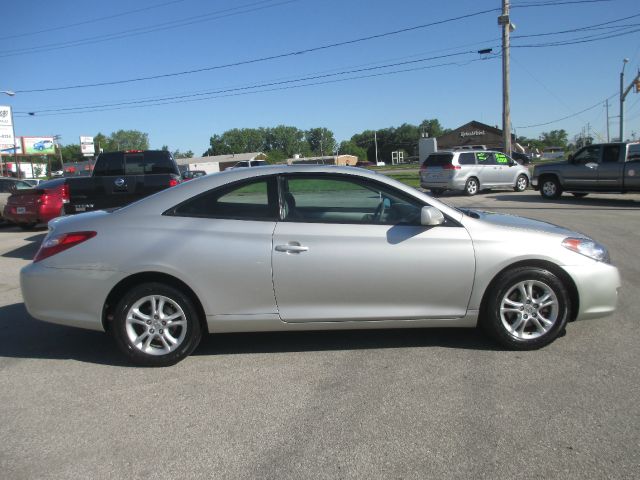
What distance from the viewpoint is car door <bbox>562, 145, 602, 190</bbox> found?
16109mm

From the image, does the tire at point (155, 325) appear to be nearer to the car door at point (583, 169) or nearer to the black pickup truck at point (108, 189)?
the black pickup truck at point (108, 189)

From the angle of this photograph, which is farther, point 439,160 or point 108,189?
point 439,160

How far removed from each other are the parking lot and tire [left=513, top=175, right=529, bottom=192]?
1788 cm

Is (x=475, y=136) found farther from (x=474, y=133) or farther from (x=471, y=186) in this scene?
(x=471, y=186)

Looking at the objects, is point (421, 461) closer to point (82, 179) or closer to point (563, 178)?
point (82, 179)

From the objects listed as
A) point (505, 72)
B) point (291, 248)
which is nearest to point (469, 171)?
point (505, 72)

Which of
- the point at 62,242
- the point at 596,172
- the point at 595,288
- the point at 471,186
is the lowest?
the point at 595,288

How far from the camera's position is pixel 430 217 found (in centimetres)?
406

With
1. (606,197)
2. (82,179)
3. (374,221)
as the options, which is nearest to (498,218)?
(374,221)

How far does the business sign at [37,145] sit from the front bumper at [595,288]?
96.0 m

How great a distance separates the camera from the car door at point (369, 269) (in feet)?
13.4

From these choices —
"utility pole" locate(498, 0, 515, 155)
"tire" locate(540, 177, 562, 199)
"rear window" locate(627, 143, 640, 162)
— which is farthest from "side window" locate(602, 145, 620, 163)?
"utility pole" locate(498, 0, 515, 155)

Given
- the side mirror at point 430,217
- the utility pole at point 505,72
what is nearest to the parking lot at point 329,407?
the side mirror at point 430,217

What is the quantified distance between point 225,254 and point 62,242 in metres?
1.33
